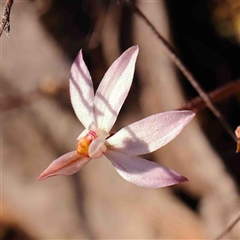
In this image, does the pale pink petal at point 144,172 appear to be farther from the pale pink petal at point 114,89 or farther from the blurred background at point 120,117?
the blurred background at point 120,117

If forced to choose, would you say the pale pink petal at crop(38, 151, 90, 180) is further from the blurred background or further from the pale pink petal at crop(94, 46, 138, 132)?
the blurred background

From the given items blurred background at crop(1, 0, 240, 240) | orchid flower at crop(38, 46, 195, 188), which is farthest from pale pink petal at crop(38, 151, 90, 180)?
blurred background at crop(1, 0, 240, 240)

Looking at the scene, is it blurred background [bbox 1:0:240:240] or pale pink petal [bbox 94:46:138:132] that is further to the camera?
blurred background [bbox 1:0:240:240]

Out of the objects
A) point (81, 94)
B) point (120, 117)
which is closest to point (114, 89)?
point (81, 94)

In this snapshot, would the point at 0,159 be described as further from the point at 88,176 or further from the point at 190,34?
the point at 190,34

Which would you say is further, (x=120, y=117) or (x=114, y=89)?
(x=120, y=117)

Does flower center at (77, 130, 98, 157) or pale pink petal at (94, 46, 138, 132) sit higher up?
pale pink petal at (94, 46, 138, 132)

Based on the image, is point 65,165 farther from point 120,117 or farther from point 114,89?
point 120,117

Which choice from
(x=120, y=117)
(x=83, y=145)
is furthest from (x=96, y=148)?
(x=120, y=117)

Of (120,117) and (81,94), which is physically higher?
(81,94)
